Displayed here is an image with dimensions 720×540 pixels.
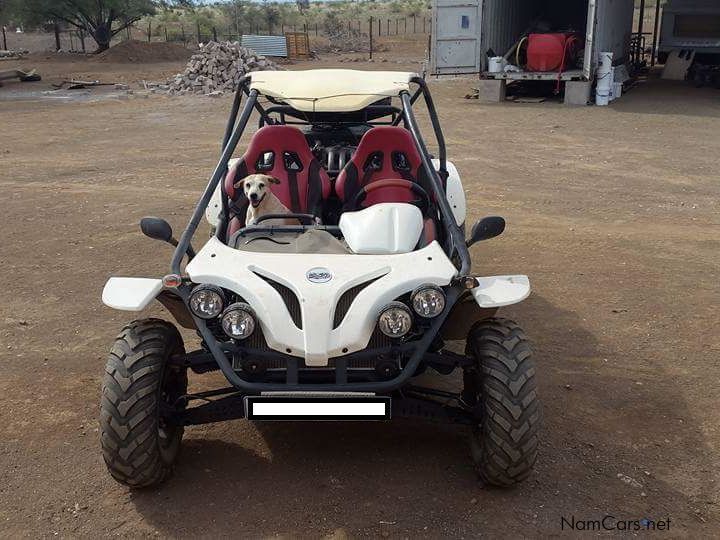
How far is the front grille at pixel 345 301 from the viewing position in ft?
11.1

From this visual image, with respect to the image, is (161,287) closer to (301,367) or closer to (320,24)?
(301,367)

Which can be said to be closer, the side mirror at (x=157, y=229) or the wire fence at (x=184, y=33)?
the side mirror at (x=157, y=229)

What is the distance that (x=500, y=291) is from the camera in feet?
12.1

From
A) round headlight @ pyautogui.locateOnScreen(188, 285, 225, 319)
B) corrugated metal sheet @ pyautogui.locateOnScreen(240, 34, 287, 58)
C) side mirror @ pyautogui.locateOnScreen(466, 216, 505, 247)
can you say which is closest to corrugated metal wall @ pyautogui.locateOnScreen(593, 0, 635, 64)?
side mirror @ pyautogui.locateOnScreen(466, 216, 505, 247)

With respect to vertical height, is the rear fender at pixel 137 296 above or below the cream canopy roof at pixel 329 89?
below

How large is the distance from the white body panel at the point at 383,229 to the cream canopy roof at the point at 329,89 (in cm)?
90

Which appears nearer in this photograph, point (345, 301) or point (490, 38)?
point (345, 301)

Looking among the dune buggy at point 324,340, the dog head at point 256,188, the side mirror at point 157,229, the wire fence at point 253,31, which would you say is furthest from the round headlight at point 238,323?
the wire fence at point 253,31

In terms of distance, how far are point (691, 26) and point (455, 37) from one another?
8.65 meters

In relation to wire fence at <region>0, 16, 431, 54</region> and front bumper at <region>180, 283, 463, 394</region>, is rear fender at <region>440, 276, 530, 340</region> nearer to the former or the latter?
front bumper at <region>180, 283, 463, 394</region>

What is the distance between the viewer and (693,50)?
2214 cm

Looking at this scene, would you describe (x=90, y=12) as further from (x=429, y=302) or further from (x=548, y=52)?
(x=429, y=302)

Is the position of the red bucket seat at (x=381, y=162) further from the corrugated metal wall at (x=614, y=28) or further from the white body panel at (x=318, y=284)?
the corrugated metal wall at (x=614, y=28)

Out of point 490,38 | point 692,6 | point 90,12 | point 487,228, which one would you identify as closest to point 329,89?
point 487,228
